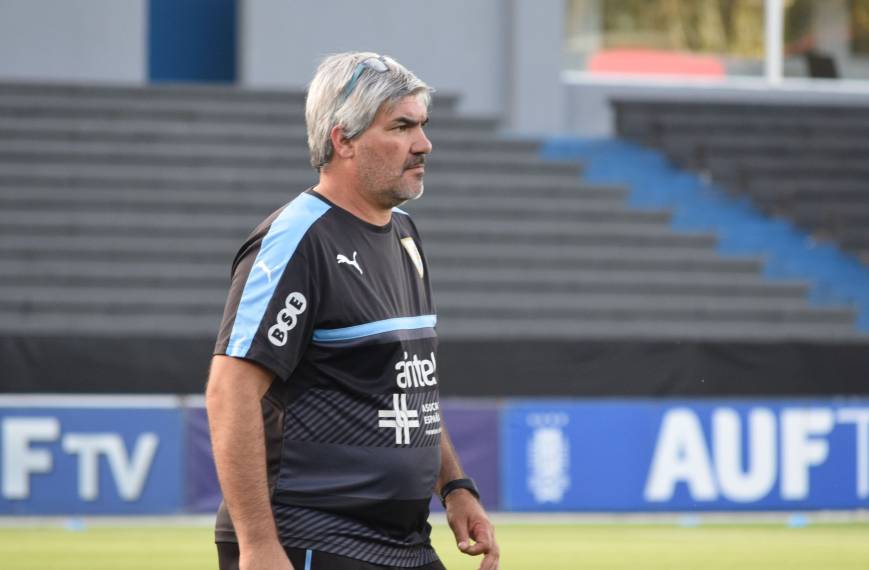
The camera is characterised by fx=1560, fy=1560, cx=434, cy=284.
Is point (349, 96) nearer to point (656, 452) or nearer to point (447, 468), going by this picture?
point (447, 468)

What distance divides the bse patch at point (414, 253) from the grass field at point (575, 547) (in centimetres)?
682

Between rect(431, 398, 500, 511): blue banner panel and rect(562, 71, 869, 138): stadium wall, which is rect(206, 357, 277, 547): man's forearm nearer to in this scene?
rect(431, 398, 500, 511): blue banner panel

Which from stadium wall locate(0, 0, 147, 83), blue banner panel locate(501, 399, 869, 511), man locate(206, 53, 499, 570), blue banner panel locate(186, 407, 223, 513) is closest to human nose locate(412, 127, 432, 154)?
man locate(206, 53, 499, 570)

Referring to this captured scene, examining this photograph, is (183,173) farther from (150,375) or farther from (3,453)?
(3,453)

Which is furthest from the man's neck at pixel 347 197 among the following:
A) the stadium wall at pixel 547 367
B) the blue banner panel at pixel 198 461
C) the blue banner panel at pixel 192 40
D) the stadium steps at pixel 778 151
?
the blue banner panel at pixel 192 40

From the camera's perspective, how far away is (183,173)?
706 inches

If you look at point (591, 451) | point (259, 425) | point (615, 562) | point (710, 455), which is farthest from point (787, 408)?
point (259, 425)

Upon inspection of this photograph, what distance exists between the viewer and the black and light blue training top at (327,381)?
3043 millimetres

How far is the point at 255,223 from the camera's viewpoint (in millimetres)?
17328

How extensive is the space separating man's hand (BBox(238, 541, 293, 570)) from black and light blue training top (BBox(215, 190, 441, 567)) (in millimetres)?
129

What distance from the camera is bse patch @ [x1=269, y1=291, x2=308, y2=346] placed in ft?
9.89

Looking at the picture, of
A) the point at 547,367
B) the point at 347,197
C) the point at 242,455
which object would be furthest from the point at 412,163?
the point at 547,367

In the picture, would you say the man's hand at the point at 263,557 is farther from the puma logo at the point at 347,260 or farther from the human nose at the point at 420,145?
the human nose at the point at 420,145

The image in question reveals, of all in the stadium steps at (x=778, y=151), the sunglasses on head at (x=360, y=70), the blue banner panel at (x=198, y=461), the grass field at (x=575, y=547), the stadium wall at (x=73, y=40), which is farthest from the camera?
the stadium wall at (x=73, y=40)
